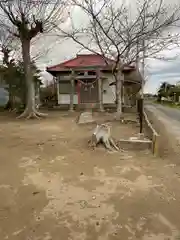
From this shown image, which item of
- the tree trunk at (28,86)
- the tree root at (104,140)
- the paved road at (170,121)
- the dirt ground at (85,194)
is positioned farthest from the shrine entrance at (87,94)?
the dirt ground at (85,194)

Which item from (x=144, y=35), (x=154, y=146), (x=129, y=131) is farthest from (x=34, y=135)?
(x=144, y=35)

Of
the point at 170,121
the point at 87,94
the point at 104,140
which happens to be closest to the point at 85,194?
the point at 104,140

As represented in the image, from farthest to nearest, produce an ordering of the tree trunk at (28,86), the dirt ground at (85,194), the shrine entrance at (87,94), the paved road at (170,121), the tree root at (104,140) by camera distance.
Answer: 1. the shrine entrance at (87,94)
2. the tree trunk at (28,86)
3. the paved road at (170,121)
4. the tree root at (104,140)
5. the dirt ground at (85,194)

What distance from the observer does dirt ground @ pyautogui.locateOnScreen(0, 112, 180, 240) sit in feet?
13.0

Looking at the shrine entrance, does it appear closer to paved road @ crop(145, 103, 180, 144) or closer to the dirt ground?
paved road @ crop(145, 103, 180, 144)

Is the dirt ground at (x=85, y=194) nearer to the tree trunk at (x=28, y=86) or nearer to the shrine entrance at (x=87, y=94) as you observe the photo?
the tree trunk at (x=28, y=86)

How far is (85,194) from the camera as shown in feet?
16.6

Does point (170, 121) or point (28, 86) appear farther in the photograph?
point (170, 121)

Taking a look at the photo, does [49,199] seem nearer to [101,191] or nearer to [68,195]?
[68,195]

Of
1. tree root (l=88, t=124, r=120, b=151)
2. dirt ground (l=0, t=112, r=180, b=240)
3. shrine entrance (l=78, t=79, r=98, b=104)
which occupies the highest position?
shrine entrance (l=78, t=79, r=98, b=104)

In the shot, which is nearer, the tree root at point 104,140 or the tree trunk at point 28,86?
the tree root at point 104,140

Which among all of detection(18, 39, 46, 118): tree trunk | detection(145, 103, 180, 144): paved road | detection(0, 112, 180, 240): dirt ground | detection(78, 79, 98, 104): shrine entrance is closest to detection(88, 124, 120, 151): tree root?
detection(0, 112, 180, 240): dirt ground

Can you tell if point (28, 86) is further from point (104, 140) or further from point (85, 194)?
point (85, 194)

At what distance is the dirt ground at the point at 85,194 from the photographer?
13.0 feet
